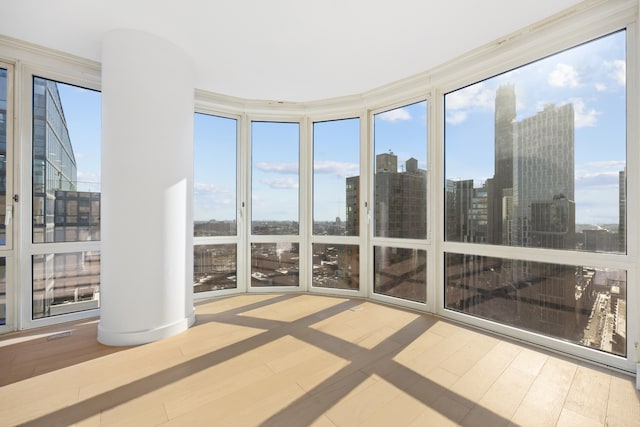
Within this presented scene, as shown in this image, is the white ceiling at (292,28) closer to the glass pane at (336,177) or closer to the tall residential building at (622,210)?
the glass pane at (336,177)

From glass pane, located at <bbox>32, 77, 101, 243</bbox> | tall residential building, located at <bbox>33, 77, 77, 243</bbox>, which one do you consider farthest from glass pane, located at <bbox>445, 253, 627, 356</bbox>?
tall residential building, located at <bbox>33, 77, 77, 243</bbox>

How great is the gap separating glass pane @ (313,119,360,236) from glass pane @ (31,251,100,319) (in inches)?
104

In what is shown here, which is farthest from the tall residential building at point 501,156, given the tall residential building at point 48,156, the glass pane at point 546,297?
the tall residential building at point 48,156

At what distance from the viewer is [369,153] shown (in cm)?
375

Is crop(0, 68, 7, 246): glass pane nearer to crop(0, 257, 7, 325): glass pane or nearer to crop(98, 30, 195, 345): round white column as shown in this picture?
crop(0, 257, 7, 325): glass pane

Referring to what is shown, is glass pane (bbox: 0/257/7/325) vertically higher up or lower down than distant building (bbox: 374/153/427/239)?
lower down

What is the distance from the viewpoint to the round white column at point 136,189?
94.0 inches

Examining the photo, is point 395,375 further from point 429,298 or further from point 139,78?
point 139,78

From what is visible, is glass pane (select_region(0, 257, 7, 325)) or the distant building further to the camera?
the distant building

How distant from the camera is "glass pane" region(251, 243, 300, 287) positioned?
4.01 meters

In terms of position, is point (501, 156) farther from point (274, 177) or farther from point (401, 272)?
point (274, 177)

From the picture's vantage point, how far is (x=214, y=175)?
3770mm

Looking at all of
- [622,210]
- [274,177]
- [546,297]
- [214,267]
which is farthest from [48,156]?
[622,210]

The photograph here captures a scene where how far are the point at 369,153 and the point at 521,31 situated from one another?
1876 millimetres
